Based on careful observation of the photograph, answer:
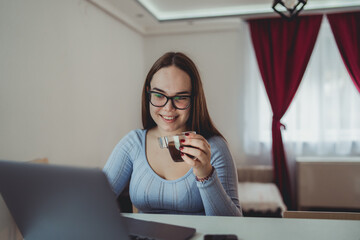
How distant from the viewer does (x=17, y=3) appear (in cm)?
196

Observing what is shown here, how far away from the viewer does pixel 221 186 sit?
3.39 feet

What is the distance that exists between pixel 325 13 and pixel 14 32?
374 centimetres

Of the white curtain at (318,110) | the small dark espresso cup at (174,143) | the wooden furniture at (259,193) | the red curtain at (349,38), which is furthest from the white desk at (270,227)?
the red curtain at (349,38)

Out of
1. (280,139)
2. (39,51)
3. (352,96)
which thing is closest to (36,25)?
(39,51)

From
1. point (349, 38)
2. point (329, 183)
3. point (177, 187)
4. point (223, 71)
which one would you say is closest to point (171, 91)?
point (177, 187)

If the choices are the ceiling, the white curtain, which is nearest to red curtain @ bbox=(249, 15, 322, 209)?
the white curtain

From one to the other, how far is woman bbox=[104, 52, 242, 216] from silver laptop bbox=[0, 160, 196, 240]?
0.39m

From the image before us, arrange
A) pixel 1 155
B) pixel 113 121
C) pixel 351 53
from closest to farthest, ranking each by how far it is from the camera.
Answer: pixel 1 155 < pixel 113 121 < pixel 351 53

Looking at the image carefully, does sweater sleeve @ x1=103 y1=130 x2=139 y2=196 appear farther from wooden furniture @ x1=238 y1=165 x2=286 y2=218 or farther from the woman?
wooden furniture @ x1=238 y1=165 x2=286 y2=218

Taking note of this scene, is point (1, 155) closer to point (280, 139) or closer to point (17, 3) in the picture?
point (17, 3)

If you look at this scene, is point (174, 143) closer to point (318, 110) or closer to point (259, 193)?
point (259, 193)

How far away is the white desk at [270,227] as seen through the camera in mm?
787

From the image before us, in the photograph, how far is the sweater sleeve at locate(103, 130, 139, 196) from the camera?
1.32m

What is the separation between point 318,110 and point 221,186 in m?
3.52
